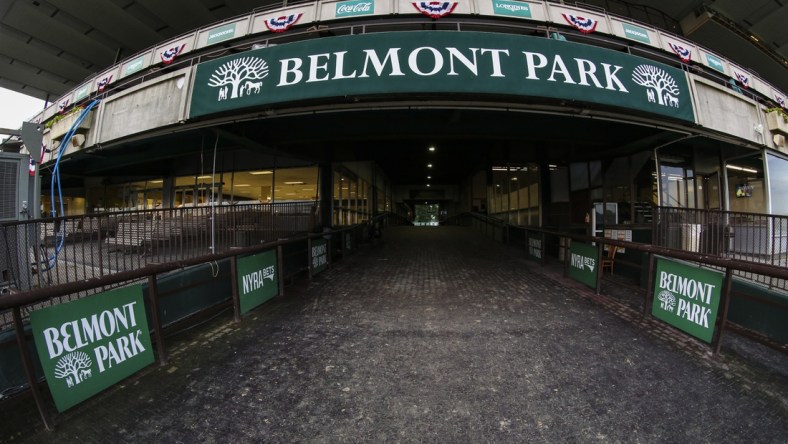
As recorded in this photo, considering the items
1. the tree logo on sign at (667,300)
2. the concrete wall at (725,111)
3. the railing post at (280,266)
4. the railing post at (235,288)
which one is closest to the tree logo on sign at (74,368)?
the railing post at (235,288)

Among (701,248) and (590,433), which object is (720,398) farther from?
(701,248)

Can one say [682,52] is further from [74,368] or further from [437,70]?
[74,368]

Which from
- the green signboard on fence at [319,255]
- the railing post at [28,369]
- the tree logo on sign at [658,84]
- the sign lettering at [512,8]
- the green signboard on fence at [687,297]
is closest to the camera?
the railing post at [28,369]

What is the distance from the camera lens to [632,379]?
2.96 meters

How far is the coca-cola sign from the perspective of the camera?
755 centimetres

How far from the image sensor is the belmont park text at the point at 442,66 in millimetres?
5270

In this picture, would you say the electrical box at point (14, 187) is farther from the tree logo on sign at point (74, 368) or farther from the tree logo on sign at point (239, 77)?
the tree logo on sign at point (74, 368)

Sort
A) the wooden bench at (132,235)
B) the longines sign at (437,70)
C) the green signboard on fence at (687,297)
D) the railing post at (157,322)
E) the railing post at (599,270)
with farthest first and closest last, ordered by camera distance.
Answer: the railing post at (599,270)
the longines sign at (437,70)
the wooden bench at (132,235)
the green signboard on fence at (687,297)
the railing post at (157,322)

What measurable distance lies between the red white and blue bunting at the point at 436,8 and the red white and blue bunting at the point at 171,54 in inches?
275

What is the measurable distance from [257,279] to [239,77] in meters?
3.99

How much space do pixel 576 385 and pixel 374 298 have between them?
143 inches

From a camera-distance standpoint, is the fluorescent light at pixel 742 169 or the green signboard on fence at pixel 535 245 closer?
the green signboard on fence at pixel 535 245

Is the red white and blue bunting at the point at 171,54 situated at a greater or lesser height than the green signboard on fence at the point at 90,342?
greater

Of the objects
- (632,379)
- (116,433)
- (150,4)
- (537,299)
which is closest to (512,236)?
(537,299)
